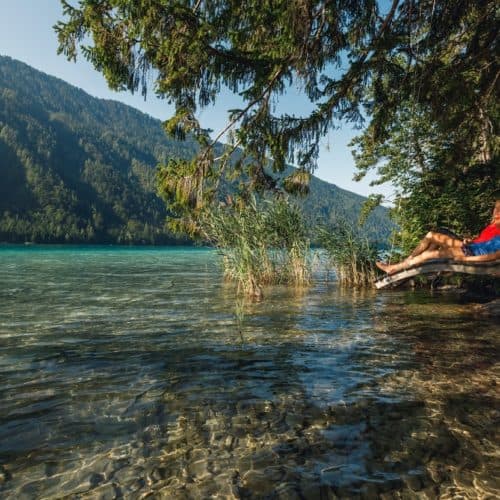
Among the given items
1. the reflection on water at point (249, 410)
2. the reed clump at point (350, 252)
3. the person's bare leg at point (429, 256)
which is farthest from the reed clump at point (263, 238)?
the reflection on water at point (249, 410)

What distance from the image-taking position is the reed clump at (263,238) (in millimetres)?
14320

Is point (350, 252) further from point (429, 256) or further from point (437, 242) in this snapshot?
point (429, 256)

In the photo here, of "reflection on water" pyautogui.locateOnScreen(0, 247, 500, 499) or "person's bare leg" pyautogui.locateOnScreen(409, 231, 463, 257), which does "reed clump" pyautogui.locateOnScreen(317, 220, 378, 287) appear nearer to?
"person's bare leg" pyautogui.locateOnScreen(409, 231, 463, 257)

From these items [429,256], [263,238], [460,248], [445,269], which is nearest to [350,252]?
[263,238]

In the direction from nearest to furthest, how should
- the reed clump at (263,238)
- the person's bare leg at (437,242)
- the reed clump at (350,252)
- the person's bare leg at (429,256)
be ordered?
the person's bare leg at (429,256) < the person's bare leg at (437,242) < the reed clump at (263,238) < the reed clump at (350,252)

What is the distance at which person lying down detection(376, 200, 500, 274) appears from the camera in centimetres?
835

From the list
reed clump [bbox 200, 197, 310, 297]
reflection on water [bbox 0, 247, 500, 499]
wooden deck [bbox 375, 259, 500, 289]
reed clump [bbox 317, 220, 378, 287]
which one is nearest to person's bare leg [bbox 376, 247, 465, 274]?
wooden deck [bbox 375, 259, 500, 289]

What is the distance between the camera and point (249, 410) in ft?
14.0

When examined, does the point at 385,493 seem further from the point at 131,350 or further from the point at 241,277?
the point at 241,277

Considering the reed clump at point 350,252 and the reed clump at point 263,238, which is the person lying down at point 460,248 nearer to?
the reed clump at point 263,238

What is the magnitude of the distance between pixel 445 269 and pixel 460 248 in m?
0.61

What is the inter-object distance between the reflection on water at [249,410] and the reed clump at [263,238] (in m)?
5.90

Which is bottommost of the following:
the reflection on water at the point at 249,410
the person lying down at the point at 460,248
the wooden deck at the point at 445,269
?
the reflection on water at the point at 249,410

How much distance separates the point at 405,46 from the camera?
8859mm
